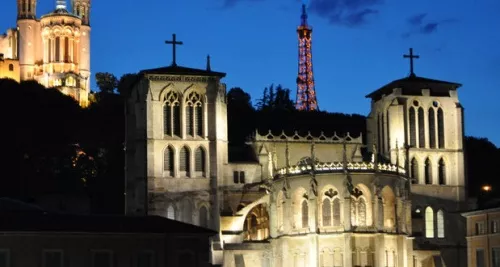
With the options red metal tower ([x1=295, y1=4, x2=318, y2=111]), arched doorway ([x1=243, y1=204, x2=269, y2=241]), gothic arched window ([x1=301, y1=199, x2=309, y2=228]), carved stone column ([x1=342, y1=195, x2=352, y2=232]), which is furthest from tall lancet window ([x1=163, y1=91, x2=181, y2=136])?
red metal tower ([x1=295, y1=4, x2=318, y2=111])

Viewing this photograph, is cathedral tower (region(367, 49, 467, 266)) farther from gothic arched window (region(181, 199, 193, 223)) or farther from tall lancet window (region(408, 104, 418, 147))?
gothic arched window (region(181, 199, 193, 223))

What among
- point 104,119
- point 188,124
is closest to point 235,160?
point 188,124

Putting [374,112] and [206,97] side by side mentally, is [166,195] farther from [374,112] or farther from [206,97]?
[374,112]

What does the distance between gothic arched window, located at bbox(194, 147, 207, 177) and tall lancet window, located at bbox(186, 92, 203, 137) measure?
1.45 meters

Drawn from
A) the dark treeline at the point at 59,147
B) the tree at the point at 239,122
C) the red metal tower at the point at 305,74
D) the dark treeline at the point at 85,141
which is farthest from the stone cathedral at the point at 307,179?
the red metal tower at the point at 305,74

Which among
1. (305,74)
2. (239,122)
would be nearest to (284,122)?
(239,122)

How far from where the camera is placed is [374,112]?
126625mm

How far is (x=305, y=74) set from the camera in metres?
180

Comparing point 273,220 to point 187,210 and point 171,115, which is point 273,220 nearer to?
point 187,210

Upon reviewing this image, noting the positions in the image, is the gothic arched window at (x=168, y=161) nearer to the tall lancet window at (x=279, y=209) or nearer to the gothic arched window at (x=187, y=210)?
the gothic arched window at (x=187, y=210)

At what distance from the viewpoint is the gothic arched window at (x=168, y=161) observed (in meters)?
116

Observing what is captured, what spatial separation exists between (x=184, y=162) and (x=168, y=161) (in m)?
1.35

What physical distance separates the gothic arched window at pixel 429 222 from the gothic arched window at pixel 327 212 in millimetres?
16408

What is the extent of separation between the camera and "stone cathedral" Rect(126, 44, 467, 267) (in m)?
106
